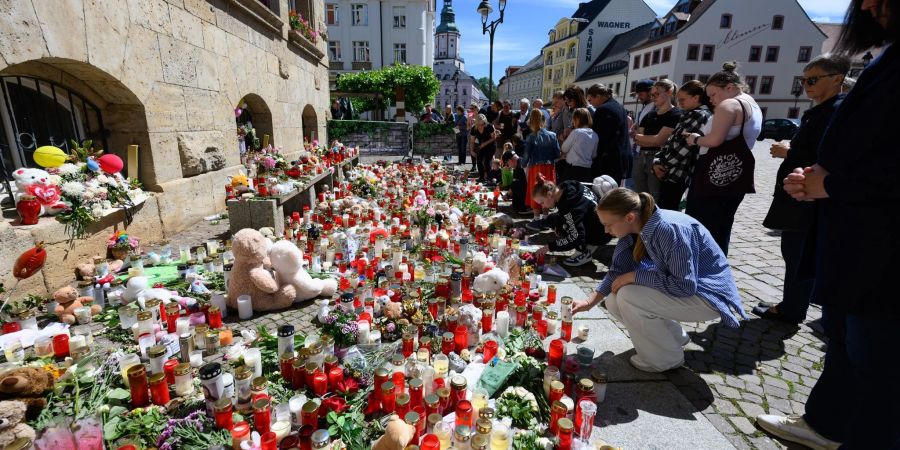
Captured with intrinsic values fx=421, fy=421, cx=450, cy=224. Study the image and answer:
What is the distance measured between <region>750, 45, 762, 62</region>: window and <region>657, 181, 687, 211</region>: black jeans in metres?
40.4

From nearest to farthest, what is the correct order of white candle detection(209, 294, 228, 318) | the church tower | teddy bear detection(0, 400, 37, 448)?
teddy bear detection(0, 400, 37, 448)
white candle detection(209, 294, 228, 318)
the church tower

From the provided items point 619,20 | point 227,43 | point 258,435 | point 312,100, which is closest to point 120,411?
point 258,435

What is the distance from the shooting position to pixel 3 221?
3645 millimetres

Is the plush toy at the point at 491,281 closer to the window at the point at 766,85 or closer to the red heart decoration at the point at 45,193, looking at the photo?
the red heart decoration at the point at 45,193

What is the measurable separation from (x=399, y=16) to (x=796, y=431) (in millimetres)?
41056

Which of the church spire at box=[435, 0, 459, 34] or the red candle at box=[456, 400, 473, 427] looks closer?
the red candle at box=[456, 400, 473, 427]

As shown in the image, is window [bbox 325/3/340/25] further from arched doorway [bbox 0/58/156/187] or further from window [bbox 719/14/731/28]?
arched doorway [bbox 0/58/156/187]

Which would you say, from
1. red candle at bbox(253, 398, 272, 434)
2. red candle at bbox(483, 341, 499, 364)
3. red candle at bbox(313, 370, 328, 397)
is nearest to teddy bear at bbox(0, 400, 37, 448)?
red candle at bbox(253, 398, 272, 434)

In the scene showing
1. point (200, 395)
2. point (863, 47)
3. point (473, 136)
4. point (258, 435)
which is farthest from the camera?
point (473, 136)

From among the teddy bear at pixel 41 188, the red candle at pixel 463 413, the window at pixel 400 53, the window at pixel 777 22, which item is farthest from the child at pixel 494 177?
the window at pixel 777 22

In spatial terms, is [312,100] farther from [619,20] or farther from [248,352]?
[619,20]

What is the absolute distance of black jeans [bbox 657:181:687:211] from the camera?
462 centimetres

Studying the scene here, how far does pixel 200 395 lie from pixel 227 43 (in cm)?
653

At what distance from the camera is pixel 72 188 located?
4.17 m
